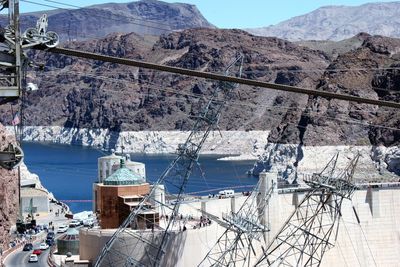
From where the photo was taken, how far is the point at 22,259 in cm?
3959

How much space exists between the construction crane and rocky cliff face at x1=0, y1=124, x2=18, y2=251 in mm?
9763

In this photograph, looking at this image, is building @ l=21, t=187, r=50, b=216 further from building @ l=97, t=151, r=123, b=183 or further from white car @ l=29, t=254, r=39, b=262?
white car @ l=29, t=254, r=39, b=262

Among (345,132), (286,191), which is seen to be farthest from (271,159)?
(286,191)

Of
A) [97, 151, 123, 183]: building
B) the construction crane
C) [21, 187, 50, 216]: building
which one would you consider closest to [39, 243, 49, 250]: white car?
the construction crane

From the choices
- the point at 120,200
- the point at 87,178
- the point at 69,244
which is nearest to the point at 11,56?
the point at 120,200

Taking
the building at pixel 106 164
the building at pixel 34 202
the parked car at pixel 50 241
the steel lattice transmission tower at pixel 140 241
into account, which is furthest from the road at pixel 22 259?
the building at pixel 34 202

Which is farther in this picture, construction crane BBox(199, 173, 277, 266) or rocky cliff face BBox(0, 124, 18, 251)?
rocky cliff face BBox(0, 124, 18, 251)

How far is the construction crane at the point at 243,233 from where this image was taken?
35.4 m

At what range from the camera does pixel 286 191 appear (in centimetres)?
4847

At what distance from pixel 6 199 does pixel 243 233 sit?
52.8ft

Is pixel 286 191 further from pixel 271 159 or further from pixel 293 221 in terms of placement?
pixel 271 159

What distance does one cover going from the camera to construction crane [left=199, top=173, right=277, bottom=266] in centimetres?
3541

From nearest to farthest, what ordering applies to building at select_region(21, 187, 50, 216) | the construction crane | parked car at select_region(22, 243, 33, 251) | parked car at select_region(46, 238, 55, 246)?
the construction crane
parked car at select_region(22, 243, 33, 251)
parked car at select_region(46, 238, 55, 246)
building at select_region(21, 187, 50, 216)

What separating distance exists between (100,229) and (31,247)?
33.1 feet
